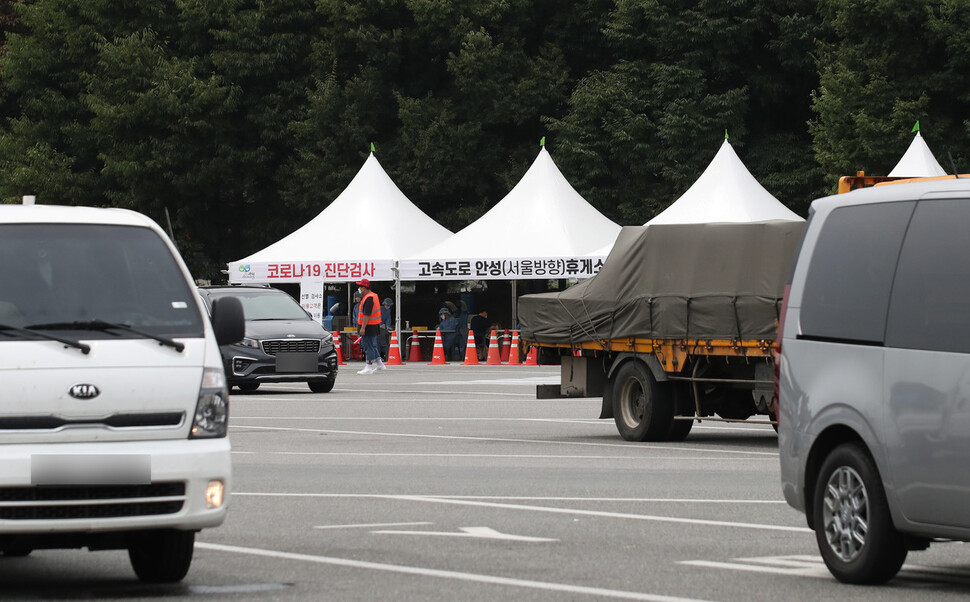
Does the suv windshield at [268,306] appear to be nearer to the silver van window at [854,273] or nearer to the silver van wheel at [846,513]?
the silver van window at [854,273]

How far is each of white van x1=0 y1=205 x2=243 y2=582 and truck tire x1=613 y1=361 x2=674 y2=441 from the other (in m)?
9.61

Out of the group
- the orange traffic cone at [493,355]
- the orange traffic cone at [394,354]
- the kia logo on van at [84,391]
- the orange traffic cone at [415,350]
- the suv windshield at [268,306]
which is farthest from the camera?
the orange traffic cone at [415,350]

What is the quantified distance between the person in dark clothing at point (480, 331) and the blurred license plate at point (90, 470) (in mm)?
34644

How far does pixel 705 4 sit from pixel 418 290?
11.5 meters

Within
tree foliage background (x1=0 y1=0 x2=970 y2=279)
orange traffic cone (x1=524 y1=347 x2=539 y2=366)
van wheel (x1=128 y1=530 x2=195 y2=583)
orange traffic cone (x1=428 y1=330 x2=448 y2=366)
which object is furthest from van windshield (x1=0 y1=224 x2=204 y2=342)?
tree foliage background (x1=0 y1=0 x2=970 y2=279)

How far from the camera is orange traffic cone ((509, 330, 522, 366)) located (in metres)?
39.7

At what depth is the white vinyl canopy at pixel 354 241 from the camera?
3994cm

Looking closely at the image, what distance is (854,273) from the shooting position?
9547 mm

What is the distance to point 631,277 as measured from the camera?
766 inches

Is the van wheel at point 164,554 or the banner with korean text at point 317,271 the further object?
the banner with korean text at point 317,271

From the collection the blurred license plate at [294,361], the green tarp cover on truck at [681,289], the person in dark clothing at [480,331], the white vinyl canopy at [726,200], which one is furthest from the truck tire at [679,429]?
the person in dark clothing at [480,331]

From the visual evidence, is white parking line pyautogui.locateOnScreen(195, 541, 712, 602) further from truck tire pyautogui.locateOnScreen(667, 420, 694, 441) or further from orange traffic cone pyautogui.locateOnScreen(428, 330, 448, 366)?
orange traffic cone pyautogui.locateOnScreen(428, 330, 448, 366)

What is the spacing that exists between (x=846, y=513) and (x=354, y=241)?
32.2 metres

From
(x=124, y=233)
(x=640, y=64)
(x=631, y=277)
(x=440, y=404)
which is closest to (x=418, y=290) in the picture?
(x=640, y=64)
